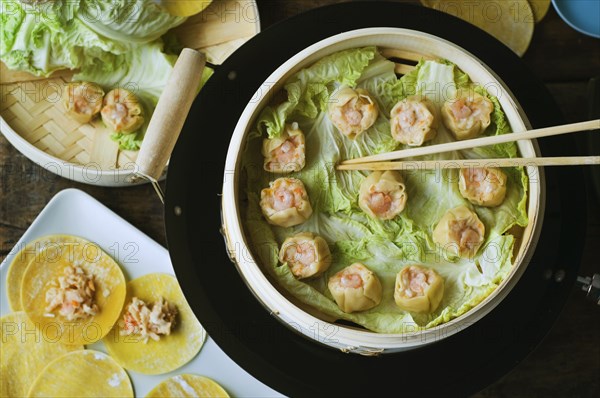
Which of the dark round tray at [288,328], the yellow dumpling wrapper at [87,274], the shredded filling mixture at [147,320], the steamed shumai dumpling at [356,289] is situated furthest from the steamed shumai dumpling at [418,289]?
the yellow dumpling wrapper at [87,274]

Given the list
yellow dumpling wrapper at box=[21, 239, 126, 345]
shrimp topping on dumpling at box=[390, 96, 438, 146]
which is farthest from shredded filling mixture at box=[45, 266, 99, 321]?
shrimp topping on dumpling at box=[390, 96, 438, 146]

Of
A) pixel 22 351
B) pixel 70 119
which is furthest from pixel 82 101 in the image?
pixel 22 351

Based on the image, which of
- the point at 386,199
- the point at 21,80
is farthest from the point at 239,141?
the point at 21,80

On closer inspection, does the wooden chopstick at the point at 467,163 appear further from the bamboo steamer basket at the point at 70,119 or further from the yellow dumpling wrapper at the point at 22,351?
the yellow dumpling wrapper at the point at 22,351

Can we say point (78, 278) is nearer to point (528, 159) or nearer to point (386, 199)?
point (386, 199)

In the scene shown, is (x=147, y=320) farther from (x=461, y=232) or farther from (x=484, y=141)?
(x=484, y=141)

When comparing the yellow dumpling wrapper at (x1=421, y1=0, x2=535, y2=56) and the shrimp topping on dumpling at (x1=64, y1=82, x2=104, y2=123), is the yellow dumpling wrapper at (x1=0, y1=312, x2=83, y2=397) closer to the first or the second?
the shrimp topping on dumpling at (x1=64, y1=82, x2=104, y2=123)
